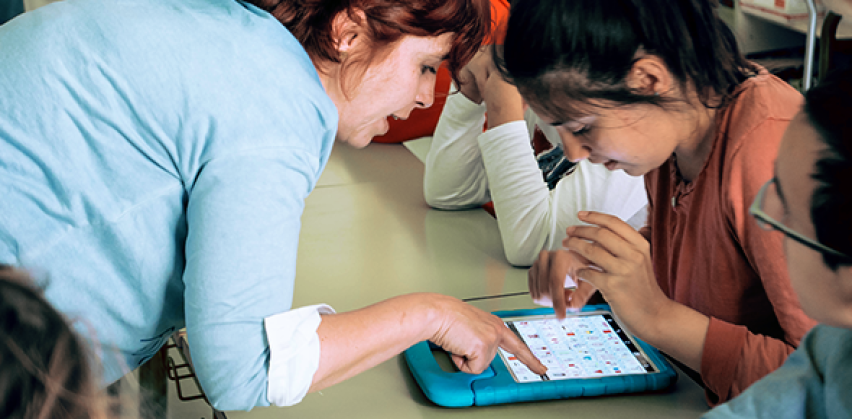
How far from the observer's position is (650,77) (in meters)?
0.78

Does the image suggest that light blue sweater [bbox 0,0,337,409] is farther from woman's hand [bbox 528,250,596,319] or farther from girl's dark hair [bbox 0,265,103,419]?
woman's hand [bbox 528,250,596,319]

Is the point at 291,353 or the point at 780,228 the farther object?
the point at 291,353

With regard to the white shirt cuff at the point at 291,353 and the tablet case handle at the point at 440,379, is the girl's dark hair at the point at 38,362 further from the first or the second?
the tablet case handle at the point at 440,379

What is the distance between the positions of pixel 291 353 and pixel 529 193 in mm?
667

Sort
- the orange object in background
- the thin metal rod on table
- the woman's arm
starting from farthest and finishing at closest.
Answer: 1. the thin metal rod on table
2. the orange object in background
3. the woman's arm

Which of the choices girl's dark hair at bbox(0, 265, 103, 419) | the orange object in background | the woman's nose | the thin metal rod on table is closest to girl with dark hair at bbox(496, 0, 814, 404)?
the woman's nose

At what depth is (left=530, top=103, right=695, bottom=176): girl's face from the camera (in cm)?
82

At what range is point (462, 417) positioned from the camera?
756 millimetres

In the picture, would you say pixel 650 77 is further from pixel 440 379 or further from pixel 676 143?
pixel 440 379

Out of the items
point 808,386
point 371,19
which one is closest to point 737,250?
point 808,386

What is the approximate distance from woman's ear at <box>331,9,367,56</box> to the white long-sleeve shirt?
511 millimetres

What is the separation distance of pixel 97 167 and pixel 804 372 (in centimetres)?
64

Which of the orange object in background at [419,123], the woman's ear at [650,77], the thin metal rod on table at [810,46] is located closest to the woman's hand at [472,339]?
the woman's ear at [650,77]

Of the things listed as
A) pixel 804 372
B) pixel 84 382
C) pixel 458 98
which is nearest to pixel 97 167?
pixel 84 382
